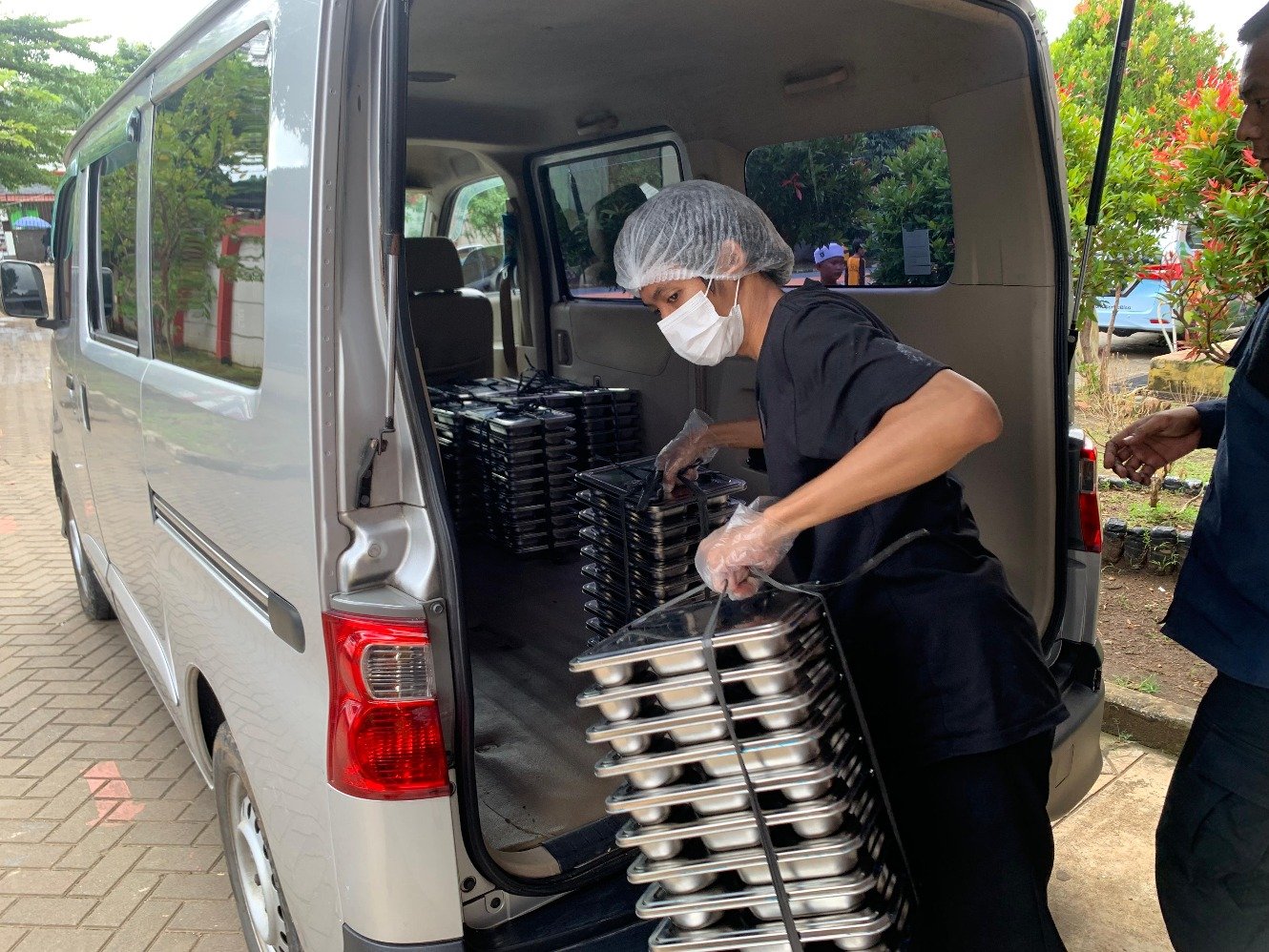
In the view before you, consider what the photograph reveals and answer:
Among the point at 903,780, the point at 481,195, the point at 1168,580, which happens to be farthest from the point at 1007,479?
the point at 481,195

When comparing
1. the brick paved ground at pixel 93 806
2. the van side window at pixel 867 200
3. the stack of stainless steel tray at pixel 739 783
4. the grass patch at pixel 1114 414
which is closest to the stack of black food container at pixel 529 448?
→ the van side window at pixel 867 200

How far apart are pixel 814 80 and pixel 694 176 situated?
37.5 inches

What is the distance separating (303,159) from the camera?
1.75 metres

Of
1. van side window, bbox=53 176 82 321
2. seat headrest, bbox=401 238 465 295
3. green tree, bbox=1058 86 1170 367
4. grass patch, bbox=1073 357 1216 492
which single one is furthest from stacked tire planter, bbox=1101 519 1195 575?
van side window, bbox=53 176 82 321

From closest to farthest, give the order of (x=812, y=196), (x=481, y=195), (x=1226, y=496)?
(x=1226, y=496), (x=812, y=196), (x=481, y=195)

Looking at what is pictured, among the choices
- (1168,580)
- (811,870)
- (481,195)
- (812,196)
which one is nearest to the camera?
(811,870)

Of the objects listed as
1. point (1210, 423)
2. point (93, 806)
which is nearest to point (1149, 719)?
point (1210, 423)

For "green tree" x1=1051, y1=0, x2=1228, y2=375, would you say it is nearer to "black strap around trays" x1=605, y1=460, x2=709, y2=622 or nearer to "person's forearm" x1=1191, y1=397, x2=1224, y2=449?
"person's forearm" x1=1191, y1=397, x2=1224, y2=449

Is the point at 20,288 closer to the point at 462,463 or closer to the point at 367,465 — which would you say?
the point at 462,463

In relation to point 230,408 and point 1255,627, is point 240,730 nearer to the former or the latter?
point 230,408

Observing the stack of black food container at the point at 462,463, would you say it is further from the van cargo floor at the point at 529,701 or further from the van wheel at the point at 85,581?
the van wheel at the point at 85,581

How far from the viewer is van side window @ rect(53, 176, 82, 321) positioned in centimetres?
423

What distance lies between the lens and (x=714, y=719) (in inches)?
65.9

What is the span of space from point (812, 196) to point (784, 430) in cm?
238
